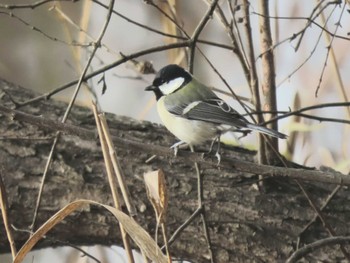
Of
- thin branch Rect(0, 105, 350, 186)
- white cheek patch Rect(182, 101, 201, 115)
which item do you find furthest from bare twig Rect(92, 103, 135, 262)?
white cheek patch Rect(182, 101, 201, 115)

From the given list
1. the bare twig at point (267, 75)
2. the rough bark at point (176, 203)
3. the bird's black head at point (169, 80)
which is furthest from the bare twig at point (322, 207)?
the bird's black head at point (169, 80)

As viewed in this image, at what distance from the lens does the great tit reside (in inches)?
50.8

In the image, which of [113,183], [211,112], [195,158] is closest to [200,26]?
[211,112]

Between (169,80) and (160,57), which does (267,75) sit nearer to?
(169,80)

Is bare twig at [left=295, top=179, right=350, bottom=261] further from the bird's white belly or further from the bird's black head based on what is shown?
the bird's black head

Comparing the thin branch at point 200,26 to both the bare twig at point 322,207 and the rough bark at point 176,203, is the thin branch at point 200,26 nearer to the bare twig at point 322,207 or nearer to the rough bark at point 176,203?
the rough bark at point 176,203

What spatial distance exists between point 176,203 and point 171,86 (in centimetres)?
22

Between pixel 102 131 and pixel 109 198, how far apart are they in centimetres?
56

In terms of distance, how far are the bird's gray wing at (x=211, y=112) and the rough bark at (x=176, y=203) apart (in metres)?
0.09

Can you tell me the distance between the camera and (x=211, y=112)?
4.32ft

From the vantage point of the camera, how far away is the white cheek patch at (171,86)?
1.41 metres

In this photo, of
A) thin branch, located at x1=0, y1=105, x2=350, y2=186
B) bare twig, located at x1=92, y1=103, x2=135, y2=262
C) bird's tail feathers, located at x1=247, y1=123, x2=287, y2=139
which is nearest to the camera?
bare twig, located at x1=92, y1=103, x2=135, y2=262

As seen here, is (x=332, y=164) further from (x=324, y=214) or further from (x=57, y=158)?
(x=57, y=158)

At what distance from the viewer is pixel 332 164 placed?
6.00ft
